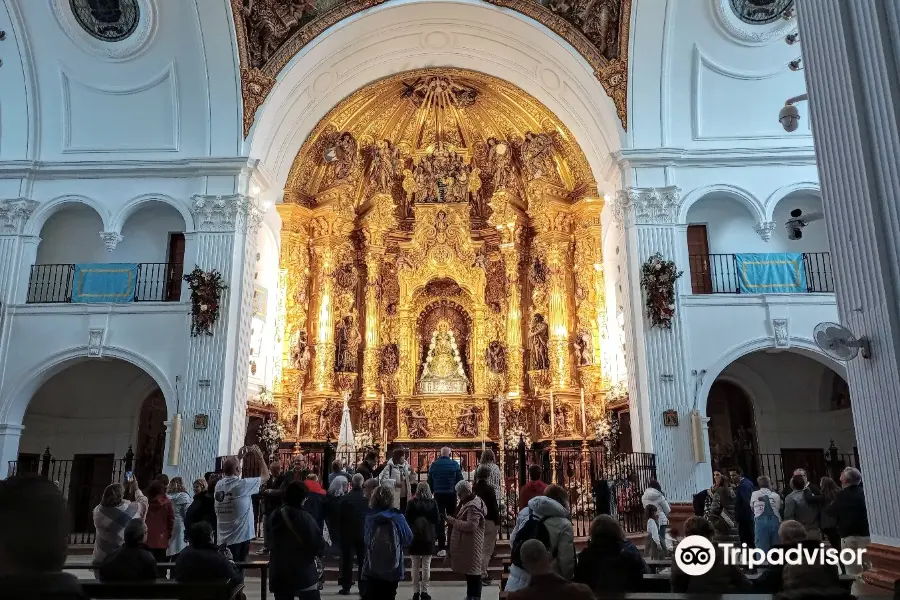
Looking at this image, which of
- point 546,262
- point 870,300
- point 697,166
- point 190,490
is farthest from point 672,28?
point 190,490

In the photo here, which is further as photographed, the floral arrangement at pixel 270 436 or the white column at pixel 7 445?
the floral arrangement at pixel 270 436

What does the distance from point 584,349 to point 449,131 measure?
293 inches

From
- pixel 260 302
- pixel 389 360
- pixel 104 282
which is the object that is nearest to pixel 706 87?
pixel 389 360

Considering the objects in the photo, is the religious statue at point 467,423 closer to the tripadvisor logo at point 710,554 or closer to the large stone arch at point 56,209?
the large stone arch at point 56,209

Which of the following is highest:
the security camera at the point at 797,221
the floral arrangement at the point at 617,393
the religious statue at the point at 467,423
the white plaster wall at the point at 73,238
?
the white plaster wall at the point at 73,238

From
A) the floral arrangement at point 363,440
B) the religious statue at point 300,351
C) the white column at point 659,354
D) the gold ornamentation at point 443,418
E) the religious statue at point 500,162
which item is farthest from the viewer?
the religious statue at point 500,162

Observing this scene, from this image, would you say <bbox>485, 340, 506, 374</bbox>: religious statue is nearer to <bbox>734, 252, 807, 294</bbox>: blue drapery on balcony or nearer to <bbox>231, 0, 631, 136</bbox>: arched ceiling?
<bbox>734, 252, 807, 294</bbox>: blue drapery on balcony

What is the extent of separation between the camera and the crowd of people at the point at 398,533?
3594mm

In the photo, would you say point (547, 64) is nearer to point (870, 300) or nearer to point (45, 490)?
point (870, 300)

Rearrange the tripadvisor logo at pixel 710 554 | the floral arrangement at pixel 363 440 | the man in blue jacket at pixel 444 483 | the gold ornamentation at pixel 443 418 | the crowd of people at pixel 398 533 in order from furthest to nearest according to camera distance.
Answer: the gold ornamentation at pixel 443 418
the floral arrangement at pixel 363 440
the man in blue jacket at pixel 444 483
the tripadvisor logo at pixel 710 554
the crowd of people at pixel 398 533

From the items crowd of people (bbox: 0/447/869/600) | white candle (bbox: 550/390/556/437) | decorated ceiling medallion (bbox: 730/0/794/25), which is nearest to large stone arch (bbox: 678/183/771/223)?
decorated ceiling medallion (bbox: 730/0/794/25)

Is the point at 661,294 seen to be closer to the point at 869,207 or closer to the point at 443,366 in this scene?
the point at 443,366

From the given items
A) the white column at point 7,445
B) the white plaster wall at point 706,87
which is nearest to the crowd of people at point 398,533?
the white column at point 7,445

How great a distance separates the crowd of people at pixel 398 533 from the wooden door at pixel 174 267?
313 inches
